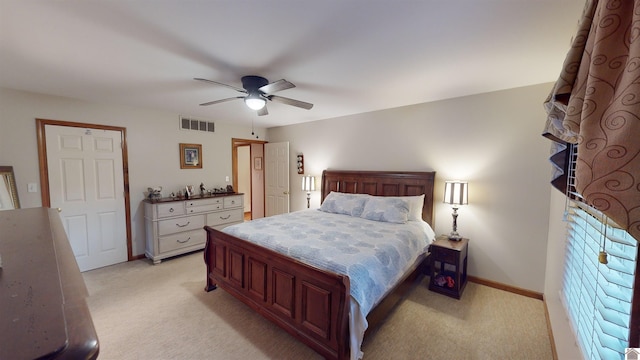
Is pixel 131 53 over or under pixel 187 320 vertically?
over

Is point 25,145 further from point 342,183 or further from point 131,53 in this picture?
point 342,183

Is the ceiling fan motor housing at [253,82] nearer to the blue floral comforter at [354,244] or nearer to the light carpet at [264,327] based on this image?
the blue floral comforter at [354,244]

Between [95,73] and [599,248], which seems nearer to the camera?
[599,248]

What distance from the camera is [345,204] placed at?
12.1ft

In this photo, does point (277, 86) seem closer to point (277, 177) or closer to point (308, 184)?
point (308, 184)

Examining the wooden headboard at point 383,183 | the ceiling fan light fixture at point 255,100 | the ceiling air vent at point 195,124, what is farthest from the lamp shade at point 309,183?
the ceiling fan light fixture at point 255,100

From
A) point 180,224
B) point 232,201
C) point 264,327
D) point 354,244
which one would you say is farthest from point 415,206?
point 180,224

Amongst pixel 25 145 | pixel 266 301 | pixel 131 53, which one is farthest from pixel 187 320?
pixel 25 145

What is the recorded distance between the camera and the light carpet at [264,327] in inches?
76.9

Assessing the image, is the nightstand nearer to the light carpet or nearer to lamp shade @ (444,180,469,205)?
the light carpet

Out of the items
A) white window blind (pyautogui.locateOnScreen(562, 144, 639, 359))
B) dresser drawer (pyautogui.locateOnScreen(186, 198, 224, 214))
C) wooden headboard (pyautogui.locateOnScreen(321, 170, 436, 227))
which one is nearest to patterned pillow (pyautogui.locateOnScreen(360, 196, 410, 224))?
wooden headboard (pyautogui.locateOnScreen(321, 170, 436, 227))

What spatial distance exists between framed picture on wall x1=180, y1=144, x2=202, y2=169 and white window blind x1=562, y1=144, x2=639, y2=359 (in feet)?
15.6

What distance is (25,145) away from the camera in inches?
115

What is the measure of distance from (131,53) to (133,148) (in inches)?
88.4
